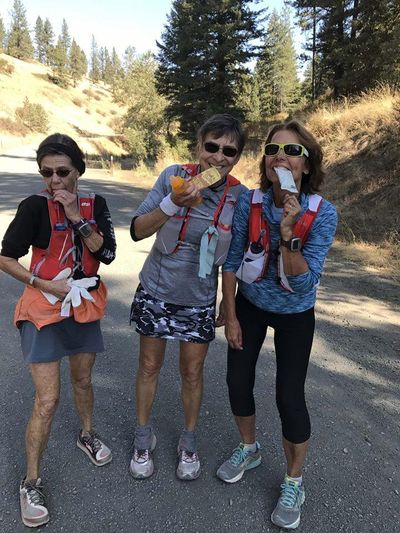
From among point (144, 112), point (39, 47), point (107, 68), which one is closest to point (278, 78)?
point (144, 112)

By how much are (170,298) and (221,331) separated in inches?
88.9

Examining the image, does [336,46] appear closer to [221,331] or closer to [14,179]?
[14,179]

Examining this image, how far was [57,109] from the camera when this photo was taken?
220ft

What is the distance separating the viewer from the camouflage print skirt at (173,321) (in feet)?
7.55

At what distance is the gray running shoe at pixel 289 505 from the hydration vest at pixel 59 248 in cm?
162

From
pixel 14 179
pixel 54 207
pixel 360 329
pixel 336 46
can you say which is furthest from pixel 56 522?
pixel 336 46

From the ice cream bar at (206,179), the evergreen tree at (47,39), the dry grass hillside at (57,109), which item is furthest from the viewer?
A: the evergreen tree at (47,39)

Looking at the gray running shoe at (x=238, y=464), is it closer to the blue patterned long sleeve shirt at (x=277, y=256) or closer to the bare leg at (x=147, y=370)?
the bare leg at (x=147, y=370)

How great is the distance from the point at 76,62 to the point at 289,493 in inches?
4596

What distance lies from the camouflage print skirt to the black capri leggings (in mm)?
199

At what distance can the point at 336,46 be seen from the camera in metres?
21.5

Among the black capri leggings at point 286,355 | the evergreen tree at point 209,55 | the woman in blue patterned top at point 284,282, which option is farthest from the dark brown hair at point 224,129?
the evergreen tree at point 209,55

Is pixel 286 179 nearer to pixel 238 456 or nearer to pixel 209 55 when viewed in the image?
pixel 238 456

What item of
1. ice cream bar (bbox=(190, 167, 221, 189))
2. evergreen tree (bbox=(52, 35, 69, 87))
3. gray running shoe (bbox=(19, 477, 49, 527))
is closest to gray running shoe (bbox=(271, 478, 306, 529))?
gray running shoe (bbox=(19, 477, 49, 527))
